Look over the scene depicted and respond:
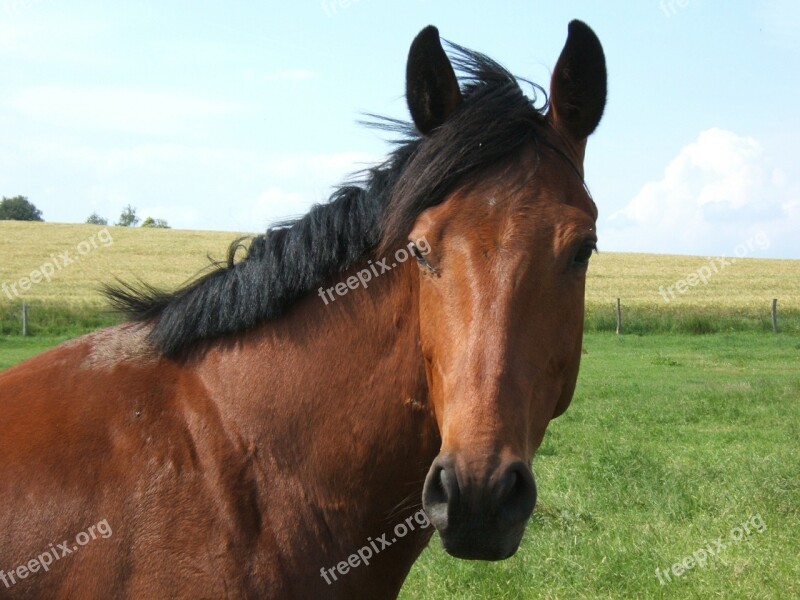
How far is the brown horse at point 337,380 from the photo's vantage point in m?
2.46

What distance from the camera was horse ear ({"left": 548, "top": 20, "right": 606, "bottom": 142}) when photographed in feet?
9.23

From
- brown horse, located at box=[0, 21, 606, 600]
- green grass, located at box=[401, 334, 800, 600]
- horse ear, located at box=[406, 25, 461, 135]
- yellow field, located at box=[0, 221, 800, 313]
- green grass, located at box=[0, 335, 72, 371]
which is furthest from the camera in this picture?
yellow field, located at box=[0, 221, 800, 313]

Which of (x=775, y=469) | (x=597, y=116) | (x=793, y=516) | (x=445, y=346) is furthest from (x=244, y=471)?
(x=775, y=469)

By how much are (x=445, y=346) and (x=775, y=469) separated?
737 centimetres

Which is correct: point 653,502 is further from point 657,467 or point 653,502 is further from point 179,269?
point 179,269

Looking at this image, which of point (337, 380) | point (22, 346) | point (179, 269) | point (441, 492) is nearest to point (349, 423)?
point (337, 380)

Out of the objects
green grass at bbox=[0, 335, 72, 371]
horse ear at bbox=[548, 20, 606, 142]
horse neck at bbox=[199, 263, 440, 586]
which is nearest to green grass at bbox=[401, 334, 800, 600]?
horse neck at bbox=[199, 263, 440, 586]

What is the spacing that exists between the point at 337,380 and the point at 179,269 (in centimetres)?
3542

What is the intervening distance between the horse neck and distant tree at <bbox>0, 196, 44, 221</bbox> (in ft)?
→ 287

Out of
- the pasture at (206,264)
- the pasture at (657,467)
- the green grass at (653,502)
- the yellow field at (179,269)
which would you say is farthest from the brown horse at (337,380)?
the yellow field at (179,269)

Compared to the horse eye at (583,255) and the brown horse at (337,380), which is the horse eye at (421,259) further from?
the horse eye at (583,255)

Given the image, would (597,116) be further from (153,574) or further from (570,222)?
(153,574)

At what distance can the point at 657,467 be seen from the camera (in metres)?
8.59

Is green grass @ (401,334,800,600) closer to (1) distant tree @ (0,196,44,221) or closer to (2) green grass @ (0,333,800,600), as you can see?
(2) green grass @ (0,333,800,600)
